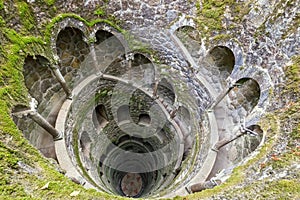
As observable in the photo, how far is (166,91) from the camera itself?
1232 cm

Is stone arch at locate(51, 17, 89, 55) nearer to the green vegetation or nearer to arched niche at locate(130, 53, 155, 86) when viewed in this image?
arched niche at locate(130, 53, 155, 86)

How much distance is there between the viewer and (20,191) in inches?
145

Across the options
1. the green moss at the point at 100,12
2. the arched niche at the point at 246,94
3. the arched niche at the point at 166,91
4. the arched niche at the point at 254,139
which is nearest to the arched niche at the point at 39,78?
the green moss at the point at 100,12

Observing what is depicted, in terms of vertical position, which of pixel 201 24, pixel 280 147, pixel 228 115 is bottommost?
pixel 280 147

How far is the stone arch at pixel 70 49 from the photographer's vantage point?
9250mm

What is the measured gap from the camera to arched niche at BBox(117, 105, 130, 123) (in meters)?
14.1

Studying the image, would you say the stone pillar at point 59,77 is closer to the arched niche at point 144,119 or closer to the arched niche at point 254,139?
the arched niche at point 144,119

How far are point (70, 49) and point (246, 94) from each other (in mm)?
7517

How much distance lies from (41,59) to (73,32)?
7.04 feet

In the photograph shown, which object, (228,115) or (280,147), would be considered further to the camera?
(228,115)

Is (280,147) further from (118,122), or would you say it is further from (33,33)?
(118,122)

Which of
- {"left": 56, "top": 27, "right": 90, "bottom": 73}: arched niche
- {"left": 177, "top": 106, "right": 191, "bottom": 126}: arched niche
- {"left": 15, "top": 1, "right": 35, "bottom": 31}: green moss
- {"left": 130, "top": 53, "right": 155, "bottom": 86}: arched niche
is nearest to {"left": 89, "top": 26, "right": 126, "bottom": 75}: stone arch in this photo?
{"left": 56, "top": 27, "right": 90, "bottom": 73}: arched niche

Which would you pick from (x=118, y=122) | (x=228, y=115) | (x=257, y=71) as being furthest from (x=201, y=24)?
(x=118, y=122)

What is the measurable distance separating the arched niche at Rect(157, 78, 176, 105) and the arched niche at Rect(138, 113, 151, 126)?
2.46 m
